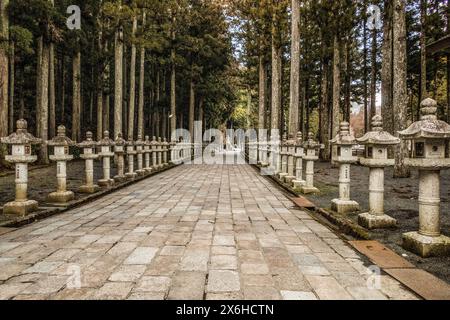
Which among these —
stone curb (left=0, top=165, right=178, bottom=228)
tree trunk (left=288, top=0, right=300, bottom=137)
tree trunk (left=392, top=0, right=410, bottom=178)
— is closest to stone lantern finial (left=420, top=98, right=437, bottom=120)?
stone curb (left=0, top=165, right=178, bottom=228)

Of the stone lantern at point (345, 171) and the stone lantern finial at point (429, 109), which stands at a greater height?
the stone lantern finial at point (429, 109)

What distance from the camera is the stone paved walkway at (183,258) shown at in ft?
9.57

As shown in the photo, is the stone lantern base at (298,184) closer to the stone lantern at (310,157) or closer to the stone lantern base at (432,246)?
the stone lantern at (310,157)

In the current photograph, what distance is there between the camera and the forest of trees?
13.6 metres

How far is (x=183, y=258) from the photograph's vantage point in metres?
3.80

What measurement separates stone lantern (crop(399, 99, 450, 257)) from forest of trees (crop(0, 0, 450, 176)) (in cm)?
907

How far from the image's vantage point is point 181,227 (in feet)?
17.5


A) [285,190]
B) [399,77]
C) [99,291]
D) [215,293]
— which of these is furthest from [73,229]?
[399,77]

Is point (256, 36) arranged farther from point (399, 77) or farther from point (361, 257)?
point (361, 257)

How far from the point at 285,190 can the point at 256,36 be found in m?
14.6

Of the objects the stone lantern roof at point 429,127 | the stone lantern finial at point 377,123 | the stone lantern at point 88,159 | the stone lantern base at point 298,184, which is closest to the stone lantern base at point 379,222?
the stone lantern finial at point 377,123

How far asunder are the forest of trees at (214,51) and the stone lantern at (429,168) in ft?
29.8
